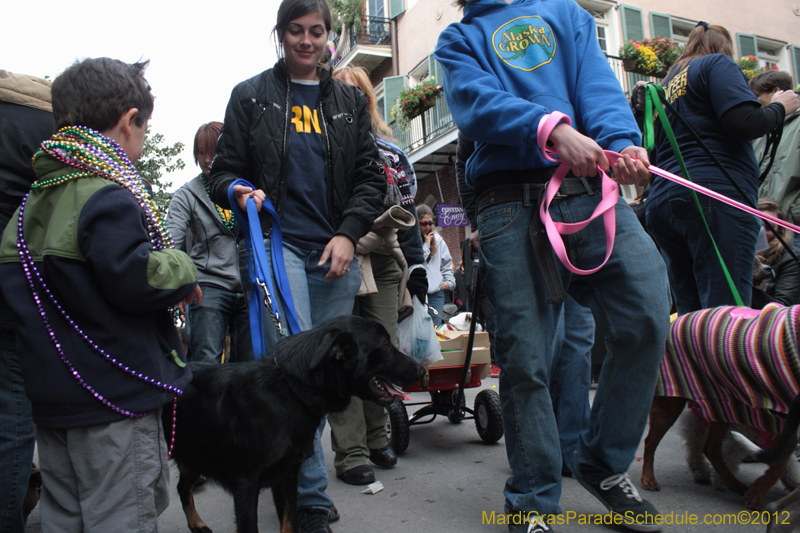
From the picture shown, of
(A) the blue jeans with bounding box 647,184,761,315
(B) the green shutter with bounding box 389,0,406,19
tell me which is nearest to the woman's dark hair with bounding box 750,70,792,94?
(A) the blue jeans with bounding box 647,184,761,315

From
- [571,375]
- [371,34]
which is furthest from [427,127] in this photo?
[571,375]

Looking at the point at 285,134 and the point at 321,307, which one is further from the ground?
the point at 285,134

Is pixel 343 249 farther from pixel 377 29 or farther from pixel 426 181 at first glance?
pixel 377 29

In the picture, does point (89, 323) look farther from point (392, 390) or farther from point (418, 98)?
point (418, 98)

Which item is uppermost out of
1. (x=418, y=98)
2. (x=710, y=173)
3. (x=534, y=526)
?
(x=418, y=98)

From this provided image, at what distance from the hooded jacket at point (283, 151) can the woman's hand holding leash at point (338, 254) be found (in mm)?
38

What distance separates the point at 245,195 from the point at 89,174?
2.36 ft

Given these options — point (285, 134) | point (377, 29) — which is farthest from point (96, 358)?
point (377, 29)

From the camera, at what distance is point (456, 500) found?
9.16 ft

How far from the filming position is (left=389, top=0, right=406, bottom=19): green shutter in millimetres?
19047

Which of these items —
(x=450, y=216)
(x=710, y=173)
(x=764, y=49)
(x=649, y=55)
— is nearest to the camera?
(x=710, y=173)

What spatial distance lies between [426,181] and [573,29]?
16720 millimetres

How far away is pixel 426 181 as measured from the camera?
1900 cm

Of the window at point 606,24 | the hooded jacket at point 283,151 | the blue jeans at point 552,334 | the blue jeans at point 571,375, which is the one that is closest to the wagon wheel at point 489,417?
the blue jeans at point 571,375
